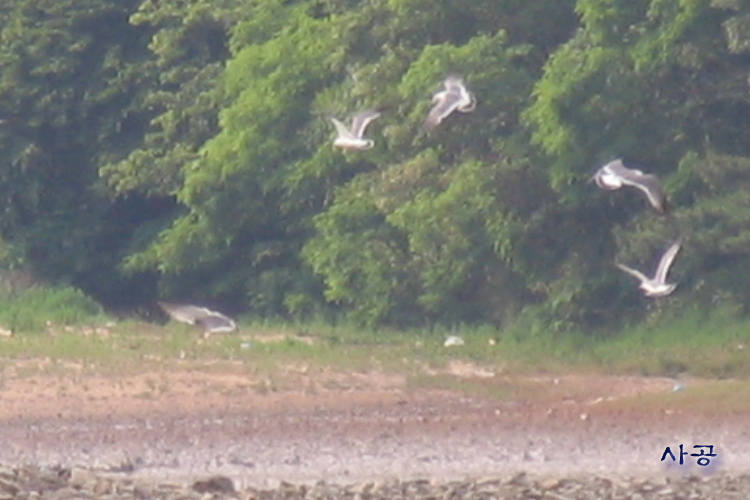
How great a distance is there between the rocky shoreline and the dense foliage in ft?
23.1

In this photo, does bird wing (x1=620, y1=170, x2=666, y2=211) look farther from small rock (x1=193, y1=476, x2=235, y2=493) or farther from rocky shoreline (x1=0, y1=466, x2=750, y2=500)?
small rock (x1=193, y1=476, x2=235, y2=493)

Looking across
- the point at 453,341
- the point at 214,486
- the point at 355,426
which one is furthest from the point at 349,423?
the point at 453,341

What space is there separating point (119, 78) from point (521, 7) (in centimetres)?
617

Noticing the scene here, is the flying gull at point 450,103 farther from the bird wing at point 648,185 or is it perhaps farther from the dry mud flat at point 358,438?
the dry mud flat at point 358,438

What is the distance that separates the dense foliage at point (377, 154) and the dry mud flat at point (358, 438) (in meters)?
2.50

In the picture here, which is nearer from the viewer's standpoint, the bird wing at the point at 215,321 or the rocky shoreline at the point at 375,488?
the rocky shoreline at the point at 375,488

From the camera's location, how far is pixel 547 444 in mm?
17031

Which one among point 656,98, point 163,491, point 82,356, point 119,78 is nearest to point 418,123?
point 656,98

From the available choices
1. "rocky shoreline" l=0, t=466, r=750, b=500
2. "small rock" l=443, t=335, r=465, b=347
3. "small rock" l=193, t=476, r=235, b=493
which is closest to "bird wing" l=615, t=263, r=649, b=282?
"small rock" l=443, t=335, r=465, b=347

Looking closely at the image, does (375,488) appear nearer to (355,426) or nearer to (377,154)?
(355,426)

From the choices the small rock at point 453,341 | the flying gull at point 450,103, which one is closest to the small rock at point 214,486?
the flying gull at point 450,103

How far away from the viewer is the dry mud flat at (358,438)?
1441 centimetres

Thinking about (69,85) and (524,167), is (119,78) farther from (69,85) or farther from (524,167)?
(524,167)

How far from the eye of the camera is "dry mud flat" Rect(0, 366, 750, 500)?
14.4m
